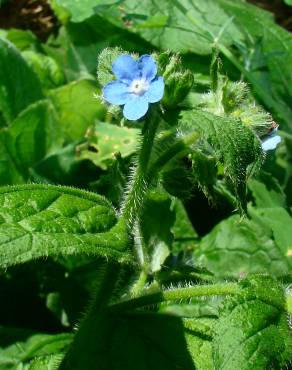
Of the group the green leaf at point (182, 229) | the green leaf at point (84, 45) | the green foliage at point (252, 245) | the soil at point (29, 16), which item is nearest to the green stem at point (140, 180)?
the green foliage at point (252, 245)

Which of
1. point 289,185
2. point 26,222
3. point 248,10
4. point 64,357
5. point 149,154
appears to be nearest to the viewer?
point 26,222

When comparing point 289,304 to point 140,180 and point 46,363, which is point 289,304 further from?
point 46,363

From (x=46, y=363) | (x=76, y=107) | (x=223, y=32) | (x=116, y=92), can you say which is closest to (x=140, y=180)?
(x=116, y=92)

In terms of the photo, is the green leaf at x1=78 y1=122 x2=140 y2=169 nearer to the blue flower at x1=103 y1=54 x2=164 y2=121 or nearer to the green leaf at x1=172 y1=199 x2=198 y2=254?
the green leaf at x1=172 y1=199 x2=198 y2=254

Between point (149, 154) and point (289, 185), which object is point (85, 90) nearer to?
point (289, 185)

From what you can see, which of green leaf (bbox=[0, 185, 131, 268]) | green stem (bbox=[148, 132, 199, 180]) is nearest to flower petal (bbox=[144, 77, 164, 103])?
green stem (bbox=[148, 132, 199, 180])

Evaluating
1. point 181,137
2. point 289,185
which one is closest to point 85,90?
point 289,185
